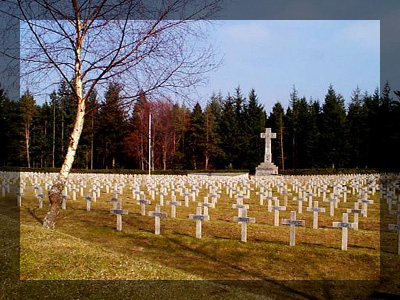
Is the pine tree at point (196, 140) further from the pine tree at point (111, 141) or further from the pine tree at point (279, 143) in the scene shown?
the pine tree at point (279, 143)

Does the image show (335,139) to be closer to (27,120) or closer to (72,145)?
(27,120)

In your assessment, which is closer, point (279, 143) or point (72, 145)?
point (72, 145)

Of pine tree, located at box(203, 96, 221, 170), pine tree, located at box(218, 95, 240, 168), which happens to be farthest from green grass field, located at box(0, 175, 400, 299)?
pine tree, located at box(218, 95, 240, 168)

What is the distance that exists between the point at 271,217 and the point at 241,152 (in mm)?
47072

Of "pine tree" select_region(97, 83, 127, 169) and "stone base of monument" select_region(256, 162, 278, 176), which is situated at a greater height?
"pine tree" select_region(97, 83, 127, 169)

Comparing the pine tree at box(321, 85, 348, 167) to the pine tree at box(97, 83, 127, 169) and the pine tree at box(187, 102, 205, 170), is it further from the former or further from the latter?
the pine tree at box(97, 83, 127, 169)

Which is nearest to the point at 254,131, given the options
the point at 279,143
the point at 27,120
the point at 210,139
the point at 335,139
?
the point at 279,143

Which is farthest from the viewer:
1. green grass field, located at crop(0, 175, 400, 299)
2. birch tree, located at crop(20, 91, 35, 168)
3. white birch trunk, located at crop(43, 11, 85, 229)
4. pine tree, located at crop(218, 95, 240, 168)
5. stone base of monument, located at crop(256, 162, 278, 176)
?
pine tree, located at crop(218, 95, 240, 168)

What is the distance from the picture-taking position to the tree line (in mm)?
53938

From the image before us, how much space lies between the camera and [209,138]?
58.3 meters

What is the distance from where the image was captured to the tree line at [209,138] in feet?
177

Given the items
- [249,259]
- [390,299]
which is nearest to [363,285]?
[390,299]

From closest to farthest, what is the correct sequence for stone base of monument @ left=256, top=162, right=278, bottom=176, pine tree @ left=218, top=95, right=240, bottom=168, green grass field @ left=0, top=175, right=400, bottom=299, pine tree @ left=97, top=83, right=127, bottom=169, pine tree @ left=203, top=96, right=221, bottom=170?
1. green grass field @ left=0, top=175, right=400, bottom=299
2. stone base of monument @ left=256, top=162, right=278, bottom=176
3. pine tree @ left=97, top=83, right=127, bottom=169
4. pine tree @ left=203, top=96, right=221, bottom=170
5. pine tree @ left=218, top=95, right=240, bottom=168

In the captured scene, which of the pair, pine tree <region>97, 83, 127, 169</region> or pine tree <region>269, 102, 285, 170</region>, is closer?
pine tree <region>97, 83, 127, 169</region>
